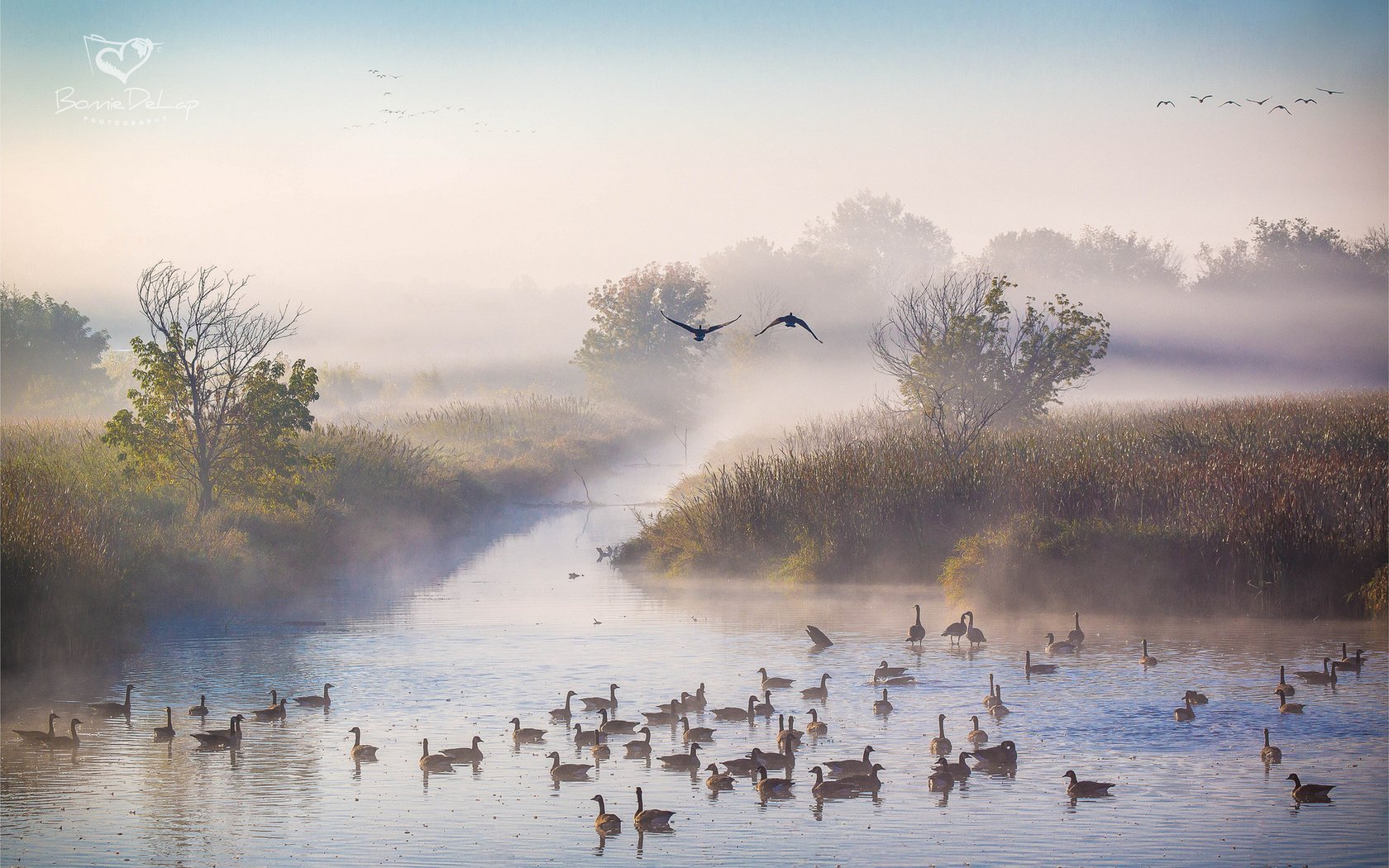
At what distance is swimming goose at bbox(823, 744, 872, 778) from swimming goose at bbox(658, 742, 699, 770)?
4.83ft

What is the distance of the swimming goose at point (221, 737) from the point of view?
53.0ft

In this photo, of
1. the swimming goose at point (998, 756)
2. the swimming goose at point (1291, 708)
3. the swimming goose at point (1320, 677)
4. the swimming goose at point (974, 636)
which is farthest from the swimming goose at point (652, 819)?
the swimming goose at point (974, 636)

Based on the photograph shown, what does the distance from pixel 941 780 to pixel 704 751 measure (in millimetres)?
3121

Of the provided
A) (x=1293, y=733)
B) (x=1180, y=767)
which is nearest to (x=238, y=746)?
(x=1180, y=767)

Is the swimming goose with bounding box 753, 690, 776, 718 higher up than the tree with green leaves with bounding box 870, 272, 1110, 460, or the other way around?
the tree with green leaves with bounding box 870, 272, 1110, 460

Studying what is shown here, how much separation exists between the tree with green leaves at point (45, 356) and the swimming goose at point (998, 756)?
205 feet

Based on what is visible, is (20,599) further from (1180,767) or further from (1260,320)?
(1260,320)

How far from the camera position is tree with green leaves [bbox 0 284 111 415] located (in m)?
69.1

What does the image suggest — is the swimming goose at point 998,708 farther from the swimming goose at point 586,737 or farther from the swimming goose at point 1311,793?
the swimming goose at point 586,737

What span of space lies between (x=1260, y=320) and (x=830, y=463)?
79.9m

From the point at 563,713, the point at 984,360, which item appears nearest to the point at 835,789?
the point at 563,713

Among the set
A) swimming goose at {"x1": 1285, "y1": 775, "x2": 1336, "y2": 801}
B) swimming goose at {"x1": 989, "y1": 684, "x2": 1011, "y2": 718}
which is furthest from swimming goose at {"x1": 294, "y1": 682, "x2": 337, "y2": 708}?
swimming goose at {"x1": 1285, "y1": 775, "x2": 1336, "y2": 801}

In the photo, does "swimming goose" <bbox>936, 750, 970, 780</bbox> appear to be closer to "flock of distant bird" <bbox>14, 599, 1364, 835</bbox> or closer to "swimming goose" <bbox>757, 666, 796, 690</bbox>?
"flock of distant bird" <bbox>14, 599, 1364, 835</bbox>

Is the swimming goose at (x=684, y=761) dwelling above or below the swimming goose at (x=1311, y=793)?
above
